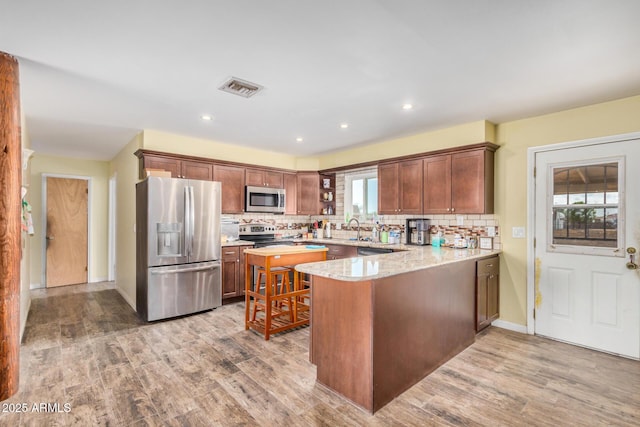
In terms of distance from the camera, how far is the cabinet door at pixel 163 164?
4.20m

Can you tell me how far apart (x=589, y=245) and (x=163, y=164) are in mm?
5119

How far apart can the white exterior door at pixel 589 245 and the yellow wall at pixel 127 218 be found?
517 cm

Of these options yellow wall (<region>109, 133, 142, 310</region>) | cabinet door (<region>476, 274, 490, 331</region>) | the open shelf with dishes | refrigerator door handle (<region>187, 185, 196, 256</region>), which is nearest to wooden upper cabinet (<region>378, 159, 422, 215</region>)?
cabinet door (<region>476, 274, 490, 331</region>)

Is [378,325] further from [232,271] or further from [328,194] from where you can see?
[328,194]

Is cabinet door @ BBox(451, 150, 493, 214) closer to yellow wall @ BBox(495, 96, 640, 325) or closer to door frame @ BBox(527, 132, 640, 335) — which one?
yellow wall @ BBox(495, 96, 640, 325)

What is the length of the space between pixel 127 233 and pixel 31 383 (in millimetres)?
2703

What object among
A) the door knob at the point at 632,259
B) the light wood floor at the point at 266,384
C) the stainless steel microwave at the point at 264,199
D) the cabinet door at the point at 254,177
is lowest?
the light wood floor at the point at 266,384

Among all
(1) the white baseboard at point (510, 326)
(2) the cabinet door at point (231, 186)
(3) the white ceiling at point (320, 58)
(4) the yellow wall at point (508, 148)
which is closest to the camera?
(3) the white ceiling at point (320, 58)

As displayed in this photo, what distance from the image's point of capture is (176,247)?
158 inches

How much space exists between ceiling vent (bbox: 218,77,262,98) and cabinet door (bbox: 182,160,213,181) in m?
1.96

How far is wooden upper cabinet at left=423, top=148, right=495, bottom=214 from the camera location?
3.73 metres

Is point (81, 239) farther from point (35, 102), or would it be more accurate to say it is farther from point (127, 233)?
point (35, 102)

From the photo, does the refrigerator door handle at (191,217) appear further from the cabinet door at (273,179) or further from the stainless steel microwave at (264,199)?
the cabinet door at (273,179)

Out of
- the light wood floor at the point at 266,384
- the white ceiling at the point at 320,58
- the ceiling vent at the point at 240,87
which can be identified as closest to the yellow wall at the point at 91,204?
the white ceiling at the point at 320,58
